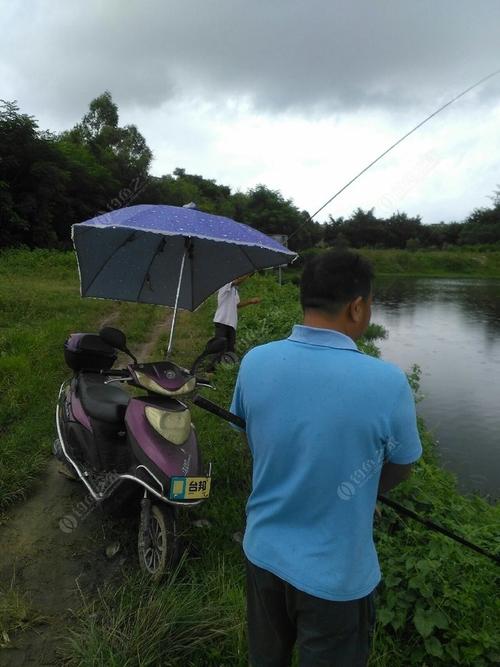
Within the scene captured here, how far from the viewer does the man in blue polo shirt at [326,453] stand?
1345 mm

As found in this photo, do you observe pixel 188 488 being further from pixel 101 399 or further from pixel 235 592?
pixel 101 399

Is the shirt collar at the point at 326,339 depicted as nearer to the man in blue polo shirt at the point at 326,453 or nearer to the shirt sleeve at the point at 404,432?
the man in blue polo shirt at the point at 326,453

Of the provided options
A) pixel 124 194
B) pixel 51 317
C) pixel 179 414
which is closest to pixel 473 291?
pixel 124 194

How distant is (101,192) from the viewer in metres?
28.3

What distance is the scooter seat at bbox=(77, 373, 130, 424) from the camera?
3.43 m

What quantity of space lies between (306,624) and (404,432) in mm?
608

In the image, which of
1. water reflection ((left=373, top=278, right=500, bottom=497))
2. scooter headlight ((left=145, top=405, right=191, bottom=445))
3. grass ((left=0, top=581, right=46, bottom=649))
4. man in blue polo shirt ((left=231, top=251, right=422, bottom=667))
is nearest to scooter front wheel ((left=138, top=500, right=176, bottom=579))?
scooter headlight ((left=145, top=405, right=191, bottom=445))

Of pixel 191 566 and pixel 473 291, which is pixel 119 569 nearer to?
pixel 191 566

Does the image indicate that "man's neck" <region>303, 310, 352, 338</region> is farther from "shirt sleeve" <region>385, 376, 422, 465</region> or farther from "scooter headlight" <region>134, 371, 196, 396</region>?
"scooter headlight" <region>134, 371, 196, 396</region>

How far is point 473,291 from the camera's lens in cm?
3039

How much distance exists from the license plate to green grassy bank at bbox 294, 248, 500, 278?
42.7 m

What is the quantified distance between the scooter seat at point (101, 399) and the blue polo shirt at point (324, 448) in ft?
6.99

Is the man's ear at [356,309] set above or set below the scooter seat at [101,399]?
above

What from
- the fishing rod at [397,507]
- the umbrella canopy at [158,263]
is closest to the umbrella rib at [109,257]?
the umbrella canopy at [158,263]
